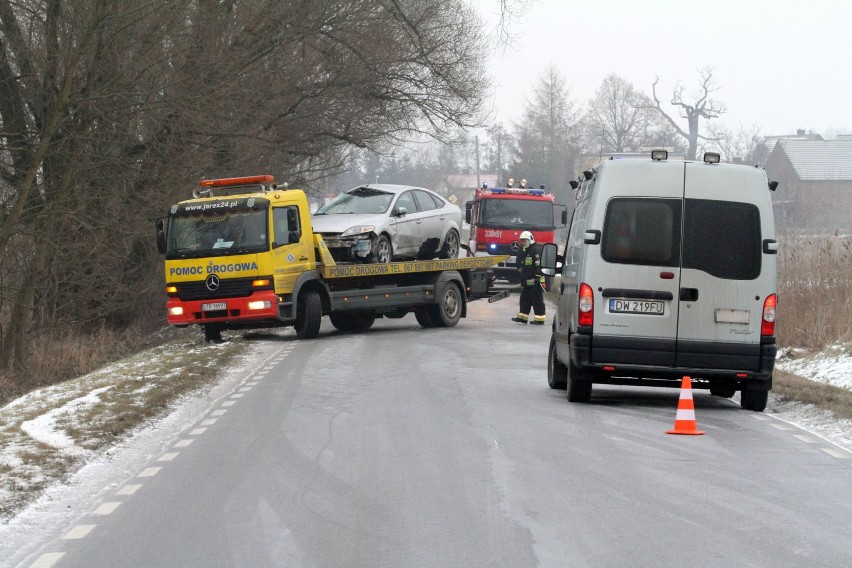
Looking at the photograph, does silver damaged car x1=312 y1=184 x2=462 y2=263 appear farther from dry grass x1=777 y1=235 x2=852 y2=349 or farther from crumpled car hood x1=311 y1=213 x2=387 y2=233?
dry grass x1=777 y1=235 x2=852 y2=349

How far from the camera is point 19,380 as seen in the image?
2267cm

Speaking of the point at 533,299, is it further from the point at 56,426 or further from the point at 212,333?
the point at 56,426

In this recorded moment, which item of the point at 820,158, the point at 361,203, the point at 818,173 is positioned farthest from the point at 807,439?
the point at 820,158

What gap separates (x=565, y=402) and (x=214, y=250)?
10.4 m

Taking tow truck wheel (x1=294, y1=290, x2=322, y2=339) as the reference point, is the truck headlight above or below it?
above

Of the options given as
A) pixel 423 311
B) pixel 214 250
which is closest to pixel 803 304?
pixel 423 311

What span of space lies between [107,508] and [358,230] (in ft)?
55.3

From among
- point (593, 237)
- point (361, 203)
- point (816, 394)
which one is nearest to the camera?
point (593, 237)

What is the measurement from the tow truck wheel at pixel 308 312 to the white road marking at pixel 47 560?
1655 cm

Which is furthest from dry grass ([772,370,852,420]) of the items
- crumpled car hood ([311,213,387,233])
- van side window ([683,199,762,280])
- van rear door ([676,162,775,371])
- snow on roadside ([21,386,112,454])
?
crumpled car hood ([311,213,387,233])

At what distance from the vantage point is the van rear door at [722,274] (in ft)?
41.5

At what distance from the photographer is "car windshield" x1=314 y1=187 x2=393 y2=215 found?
25141 mm

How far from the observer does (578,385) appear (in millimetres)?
13273

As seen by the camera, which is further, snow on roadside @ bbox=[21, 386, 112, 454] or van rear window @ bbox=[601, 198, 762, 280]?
van rear window @ bbox=[601, 198, 762, 280]
